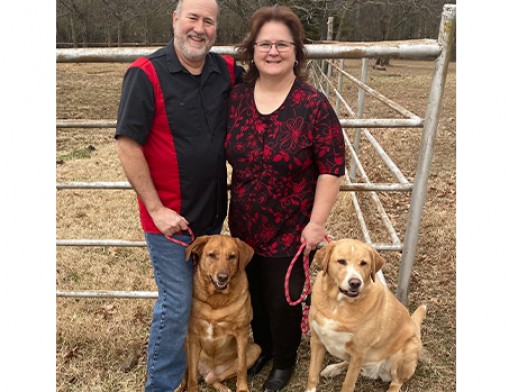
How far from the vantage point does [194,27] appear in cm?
210

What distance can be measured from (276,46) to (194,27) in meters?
0.38

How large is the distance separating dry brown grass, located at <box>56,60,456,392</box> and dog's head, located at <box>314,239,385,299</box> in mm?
866

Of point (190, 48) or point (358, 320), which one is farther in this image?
point (358, 320)

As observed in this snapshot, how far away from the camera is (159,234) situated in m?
2.33

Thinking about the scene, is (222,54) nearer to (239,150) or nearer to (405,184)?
(239,150)

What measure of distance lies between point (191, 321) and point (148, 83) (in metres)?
1.26

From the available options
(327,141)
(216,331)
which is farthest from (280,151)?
(216,331)

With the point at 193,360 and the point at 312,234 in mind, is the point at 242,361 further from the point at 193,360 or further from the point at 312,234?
the point at 312,234

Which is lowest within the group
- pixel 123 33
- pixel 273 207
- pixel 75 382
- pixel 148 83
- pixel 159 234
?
pixel 75 382

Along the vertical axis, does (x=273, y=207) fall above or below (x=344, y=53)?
below

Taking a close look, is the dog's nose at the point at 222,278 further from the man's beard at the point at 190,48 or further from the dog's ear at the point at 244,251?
the man's beard at the point at 190,48

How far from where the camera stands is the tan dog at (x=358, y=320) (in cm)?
226

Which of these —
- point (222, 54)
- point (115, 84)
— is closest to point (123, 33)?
point (115, 84)

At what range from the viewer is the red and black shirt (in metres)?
2.06
